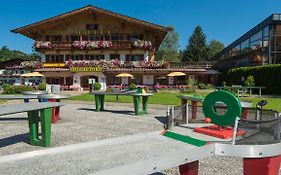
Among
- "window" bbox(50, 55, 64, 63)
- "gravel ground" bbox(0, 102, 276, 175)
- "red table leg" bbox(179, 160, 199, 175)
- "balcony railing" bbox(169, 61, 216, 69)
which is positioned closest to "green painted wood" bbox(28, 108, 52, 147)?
"gravel ground" bbox(0, 102, 276, 175)

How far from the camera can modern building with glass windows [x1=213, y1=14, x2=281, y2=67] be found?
101 feet

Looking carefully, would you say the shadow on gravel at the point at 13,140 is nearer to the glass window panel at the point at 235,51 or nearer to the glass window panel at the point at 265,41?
the glass window panel at the point at 265,41

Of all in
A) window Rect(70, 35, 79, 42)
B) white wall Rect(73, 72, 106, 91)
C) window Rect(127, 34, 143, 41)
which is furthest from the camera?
window Rect(70, 35, 79, 42)

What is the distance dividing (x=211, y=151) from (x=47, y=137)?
15.7 ft

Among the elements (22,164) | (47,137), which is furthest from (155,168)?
(47,137)

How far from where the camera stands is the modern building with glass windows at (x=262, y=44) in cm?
3066

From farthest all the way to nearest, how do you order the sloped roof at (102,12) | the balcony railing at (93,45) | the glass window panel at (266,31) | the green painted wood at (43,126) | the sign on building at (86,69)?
1. the balcony railing at (93,45)
2. the sign on building at (86,69)
3. the sloped roof at (102,12)
4. the glass window panel at (266,31)
5. the green painted wood at (43,126)

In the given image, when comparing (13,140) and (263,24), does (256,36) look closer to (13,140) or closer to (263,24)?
(263,24)

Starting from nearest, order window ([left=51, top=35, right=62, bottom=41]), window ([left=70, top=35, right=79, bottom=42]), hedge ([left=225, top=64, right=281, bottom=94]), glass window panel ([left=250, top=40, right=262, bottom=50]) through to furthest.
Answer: hedge ([left=225, top=64, right=281, bottom=94])
glass window panel ([left=250, top=40, right=262, bottom=50])
window ([left=70, top=35, right=79, bottom=42])
window ([left=51, top=35, right=62, bottom=41])

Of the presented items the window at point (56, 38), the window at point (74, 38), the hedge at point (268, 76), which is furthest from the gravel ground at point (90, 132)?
the window at point (56, 38)

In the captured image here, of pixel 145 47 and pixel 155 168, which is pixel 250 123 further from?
pixel 145 47

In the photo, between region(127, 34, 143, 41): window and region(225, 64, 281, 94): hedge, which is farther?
region(127, 34, 143, 41): window

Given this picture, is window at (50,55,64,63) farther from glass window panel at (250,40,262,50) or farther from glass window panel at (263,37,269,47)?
glass window panel at (263,37,269,47)

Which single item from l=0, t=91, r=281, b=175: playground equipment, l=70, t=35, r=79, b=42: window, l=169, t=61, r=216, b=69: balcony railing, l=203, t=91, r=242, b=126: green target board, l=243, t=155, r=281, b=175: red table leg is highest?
l=70, t=35, r=79, b=42: window
